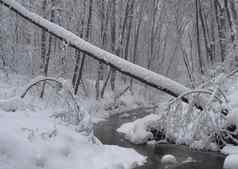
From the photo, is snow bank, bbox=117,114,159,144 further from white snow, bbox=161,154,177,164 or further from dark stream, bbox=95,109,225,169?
white snow, bbox=161,154,177,164

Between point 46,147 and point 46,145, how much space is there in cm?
9

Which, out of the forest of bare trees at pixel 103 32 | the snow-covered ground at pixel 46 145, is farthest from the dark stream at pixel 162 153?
the forest of bare trees at pixel 103 32

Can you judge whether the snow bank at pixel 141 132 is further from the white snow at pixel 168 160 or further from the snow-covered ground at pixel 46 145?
the snow-covered ground at pixel 46 145


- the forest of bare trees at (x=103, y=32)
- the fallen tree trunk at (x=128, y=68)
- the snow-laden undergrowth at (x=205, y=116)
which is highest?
the forest of bare trees at (x=103, y=32)

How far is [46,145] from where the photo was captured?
27.5 ft

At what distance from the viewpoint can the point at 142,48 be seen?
39781 mm

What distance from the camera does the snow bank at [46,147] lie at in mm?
7512

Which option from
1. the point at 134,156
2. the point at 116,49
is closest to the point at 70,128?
the point at 134,156

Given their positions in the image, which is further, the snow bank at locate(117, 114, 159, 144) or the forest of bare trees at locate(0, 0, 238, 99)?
the snow bank at locate(117, 114, 159, 144)

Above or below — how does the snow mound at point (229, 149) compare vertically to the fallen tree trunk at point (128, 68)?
below

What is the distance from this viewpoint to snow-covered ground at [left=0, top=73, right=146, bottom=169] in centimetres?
755

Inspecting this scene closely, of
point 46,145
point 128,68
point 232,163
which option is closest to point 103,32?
point 232,163

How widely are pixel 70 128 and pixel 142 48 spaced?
102 ft

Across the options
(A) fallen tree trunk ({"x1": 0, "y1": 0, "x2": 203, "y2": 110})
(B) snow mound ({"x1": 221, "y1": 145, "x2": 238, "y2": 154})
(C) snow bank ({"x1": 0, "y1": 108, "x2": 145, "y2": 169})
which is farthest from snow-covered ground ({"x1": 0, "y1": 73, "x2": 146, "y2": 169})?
(B) snow mound ({"x1": 221, "y1": 145, "x2": 238, "y2": 154})
